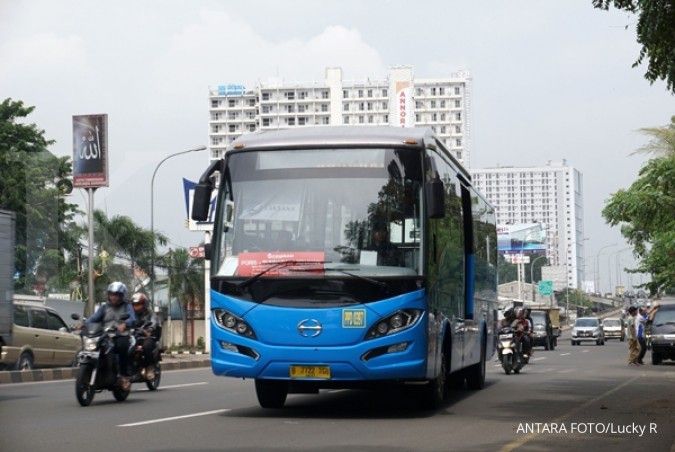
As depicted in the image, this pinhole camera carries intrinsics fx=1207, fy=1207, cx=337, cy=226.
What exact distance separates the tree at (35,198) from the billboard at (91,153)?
970 centimetres

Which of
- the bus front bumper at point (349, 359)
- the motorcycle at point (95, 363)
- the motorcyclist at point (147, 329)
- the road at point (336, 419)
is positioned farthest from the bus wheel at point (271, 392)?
the motorcyclist at point (147, 329)

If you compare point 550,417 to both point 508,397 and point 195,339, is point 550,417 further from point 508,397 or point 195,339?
point 195,339

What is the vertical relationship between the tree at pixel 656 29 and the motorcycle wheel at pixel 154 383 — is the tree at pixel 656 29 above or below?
above

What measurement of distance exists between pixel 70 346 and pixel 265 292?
51.9 ft

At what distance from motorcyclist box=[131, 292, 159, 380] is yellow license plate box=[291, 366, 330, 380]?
5319mm

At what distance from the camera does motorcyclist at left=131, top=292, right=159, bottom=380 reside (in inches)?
711

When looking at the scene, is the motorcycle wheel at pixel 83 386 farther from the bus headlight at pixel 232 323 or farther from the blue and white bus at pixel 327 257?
the bus headlight at pixel 232 323

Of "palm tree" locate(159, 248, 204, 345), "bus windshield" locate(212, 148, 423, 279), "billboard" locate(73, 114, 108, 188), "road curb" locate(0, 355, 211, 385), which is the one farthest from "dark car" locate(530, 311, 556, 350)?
"bus windshield" locate(212, 148, 423, 279)

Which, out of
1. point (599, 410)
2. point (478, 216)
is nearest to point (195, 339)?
point (478, 216)

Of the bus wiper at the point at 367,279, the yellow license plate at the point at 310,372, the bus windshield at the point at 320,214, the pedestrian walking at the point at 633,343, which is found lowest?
the pedestrian walking at the point at 633,343

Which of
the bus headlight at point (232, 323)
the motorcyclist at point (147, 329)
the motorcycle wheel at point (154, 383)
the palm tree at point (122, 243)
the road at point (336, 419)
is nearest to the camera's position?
the road at point (336, 419)

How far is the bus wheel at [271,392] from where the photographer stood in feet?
47.3

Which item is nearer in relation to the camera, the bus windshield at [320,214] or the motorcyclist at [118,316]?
the bus windshield at [320,214]

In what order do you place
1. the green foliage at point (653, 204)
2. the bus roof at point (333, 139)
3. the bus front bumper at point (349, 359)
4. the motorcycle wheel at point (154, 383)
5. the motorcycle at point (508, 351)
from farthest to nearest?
the green foliage at point (653, 204), the motorcycle at point (508, 351), the motorcycle wheel at point (154, 383), the bus roof at point (333, 139), the bus front bumper at point (349, 359)
